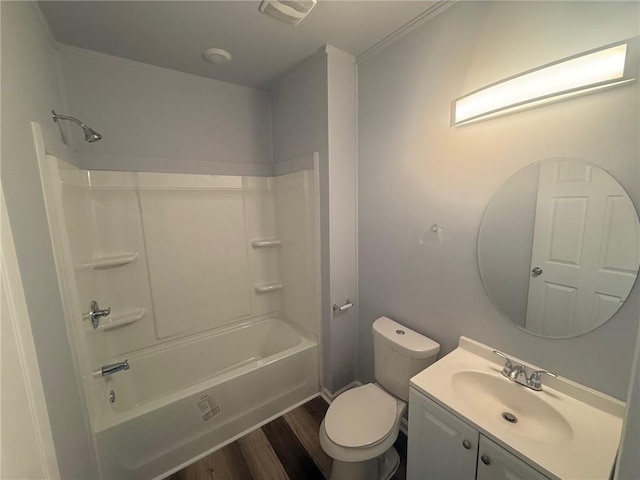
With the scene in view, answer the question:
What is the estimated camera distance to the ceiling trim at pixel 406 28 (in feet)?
4.21

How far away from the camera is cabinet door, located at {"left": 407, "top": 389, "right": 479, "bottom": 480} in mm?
972

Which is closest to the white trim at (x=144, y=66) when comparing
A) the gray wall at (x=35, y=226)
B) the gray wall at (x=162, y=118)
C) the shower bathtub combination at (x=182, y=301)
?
the gray wall at (x=162, y=118)

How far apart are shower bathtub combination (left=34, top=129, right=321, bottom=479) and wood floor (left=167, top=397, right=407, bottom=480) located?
76 mm

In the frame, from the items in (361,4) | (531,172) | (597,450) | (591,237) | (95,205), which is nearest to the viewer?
(597,450)

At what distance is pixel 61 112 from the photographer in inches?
60.6

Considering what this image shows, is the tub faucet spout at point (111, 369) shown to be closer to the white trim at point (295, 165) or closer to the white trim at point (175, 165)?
the white trim at point (175, 165)

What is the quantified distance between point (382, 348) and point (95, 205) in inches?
83.1

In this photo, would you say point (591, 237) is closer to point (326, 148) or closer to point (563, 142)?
point (563, 142)

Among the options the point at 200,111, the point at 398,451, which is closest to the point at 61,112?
the point at 200,111

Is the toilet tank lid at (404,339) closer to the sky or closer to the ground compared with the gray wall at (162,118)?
closer to the ground

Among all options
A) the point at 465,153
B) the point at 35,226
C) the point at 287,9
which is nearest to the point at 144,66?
the point at 287,9

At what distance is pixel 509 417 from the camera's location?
1.07m

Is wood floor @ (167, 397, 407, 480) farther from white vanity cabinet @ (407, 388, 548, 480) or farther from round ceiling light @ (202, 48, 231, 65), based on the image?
round ceiling light @ (202, 48, 231, 65)

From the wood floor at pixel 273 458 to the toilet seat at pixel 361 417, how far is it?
410mm
